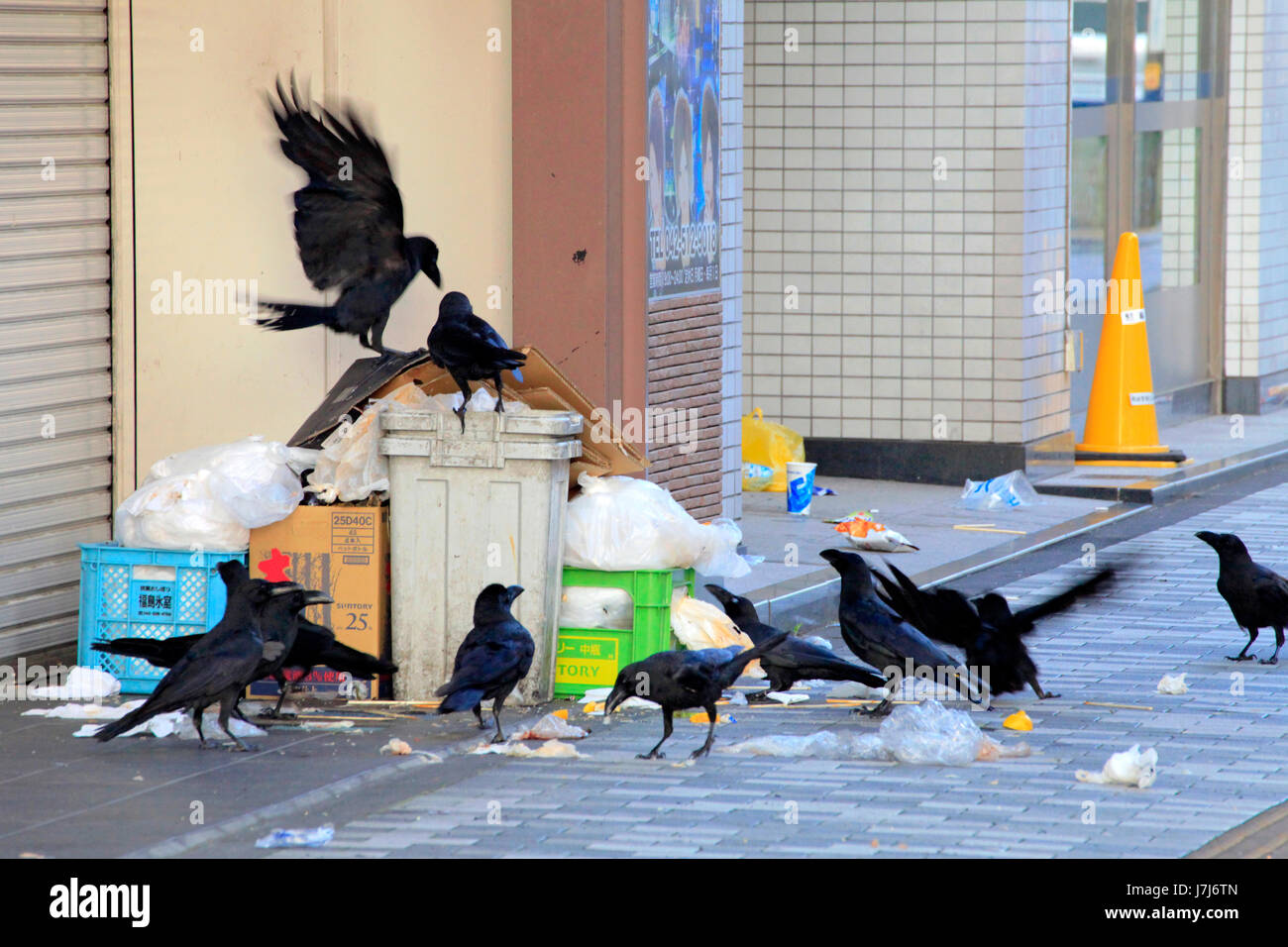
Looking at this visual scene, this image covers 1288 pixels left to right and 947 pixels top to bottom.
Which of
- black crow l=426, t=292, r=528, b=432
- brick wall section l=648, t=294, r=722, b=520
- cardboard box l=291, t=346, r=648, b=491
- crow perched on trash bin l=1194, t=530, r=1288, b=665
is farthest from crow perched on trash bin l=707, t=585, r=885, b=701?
crow perched on trash bin l=1194, t=530, r=1288, b=665

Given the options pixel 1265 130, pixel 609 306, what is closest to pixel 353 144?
pixel 609 306

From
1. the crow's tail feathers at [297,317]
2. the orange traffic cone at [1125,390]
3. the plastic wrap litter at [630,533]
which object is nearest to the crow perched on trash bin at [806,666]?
the plastic wrap litter at [630,533]

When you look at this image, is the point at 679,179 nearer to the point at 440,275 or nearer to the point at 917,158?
the point at 440,275

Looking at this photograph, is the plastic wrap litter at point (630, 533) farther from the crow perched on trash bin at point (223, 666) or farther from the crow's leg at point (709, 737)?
the crow perched on trash bin at point (223, 666)

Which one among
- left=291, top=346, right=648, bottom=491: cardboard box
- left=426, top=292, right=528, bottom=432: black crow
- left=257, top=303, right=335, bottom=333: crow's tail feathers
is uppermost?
left=257, top=303, right=335, bottom=333: crow's tail feathers

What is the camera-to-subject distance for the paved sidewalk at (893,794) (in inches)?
230

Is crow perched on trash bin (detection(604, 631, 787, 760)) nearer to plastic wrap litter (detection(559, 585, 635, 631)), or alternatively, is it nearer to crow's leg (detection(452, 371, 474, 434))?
plastic wrap litter (detection(559, 585, 635, 631))

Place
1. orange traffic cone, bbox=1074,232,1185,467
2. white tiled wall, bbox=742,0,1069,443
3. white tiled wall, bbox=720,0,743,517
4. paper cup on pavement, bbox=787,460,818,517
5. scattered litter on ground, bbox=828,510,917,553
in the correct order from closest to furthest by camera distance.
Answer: white tiled wall, bbox=720,0,743,517, scattered litter on ground, bbox=828,510,917,553, paper cup on pavement, bbox=787,460,818,517, white tiled wall, bbox=742,0,1069,443, orange traffic cone, bbox=1074,232,1185,467

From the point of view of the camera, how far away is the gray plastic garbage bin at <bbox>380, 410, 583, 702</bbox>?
770 centimetres

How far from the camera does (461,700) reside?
6895mm

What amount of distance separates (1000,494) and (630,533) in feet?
17.8

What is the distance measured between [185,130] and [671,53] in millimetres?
2273

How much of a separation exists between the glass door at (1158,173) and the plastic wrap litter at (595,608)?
7.54 metres

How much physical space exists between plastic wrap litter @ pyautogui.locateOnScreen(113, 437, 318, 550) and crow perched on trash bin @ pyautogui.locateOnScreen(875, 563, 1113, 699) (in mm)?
2462
